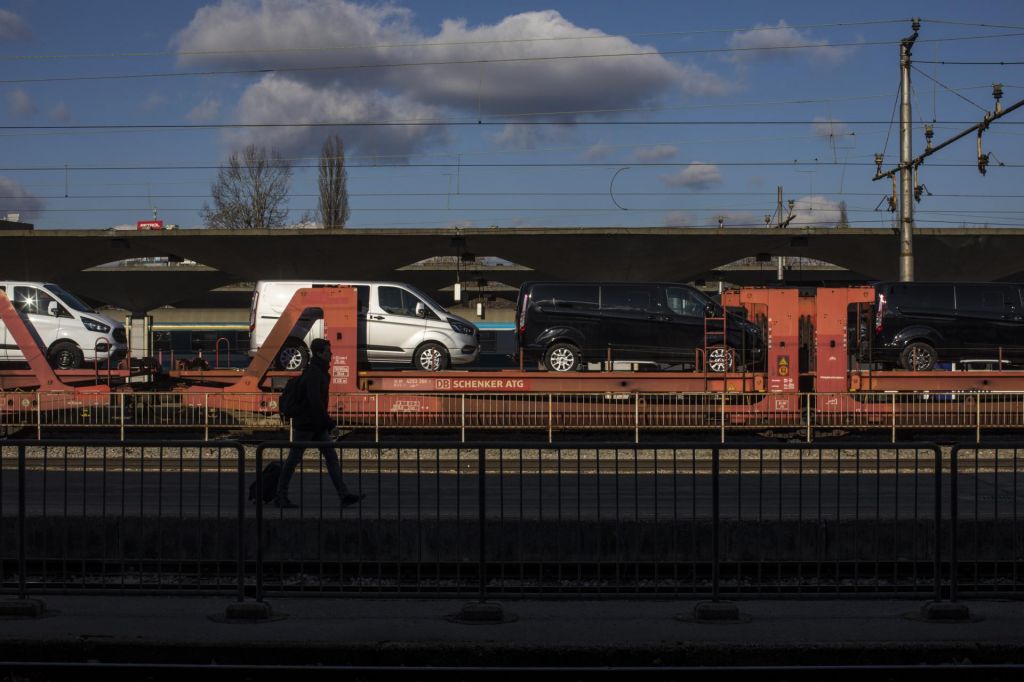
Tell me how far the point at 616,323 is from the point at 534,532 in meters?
12.8

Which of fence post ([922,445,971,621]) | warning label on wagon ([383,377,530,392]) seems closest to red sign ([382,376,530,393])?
warning label on wagon ([383,377,530,392])

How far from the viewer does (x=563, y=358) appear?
21281 millimetres

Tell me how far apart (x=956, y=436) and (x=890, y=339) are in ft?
10.2

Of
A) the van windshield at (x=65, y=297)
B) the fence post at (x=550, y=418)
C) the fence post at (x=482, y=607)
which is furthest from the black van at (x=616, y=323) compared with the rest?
the fence post at (x=482, y=607)

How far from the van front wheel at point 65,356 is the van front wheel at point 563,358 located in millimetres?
9288

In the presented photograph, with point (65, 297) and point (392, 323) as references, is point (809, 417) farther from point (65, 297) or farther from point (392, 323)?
point (65, 297)

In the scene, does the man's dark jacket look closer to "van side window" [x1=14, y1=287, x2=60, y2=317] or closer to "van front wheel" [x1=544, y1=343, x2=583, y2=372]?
"van front wheel" [x1=544, y1=343, x2=583, y2=372]

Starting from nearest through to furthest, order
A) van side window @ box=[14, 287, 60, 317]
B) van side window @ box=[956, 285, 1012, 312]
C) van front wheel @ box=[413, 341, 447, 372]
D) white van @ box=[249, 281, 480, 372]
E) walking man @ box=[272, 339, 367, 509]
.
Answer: walking man @ box=[272, 339, 367, 509] → white van @ box=[249, 281, 480, 372] → van side window @ box=[14, 287, 60, 317] → van front wheel @ box=[413, 341, 447, 372] → van side window @ box=[956, 285, 1012, 312]

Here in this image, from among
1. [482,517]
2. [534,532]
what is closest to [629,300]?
[534,532]

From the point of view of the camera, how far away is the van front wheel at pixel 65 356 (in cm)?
2127

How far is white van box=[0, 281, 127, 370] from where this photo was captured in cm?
2106

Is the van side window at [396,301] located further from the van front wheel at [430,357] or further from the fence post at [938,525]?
the fence post at [938,525]

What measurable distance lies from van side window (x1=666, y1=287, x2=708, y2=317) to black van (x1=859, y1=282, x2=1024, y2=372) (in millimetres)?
3674

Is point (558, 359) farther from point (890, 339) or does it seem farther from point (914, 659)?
point (914, 659)
